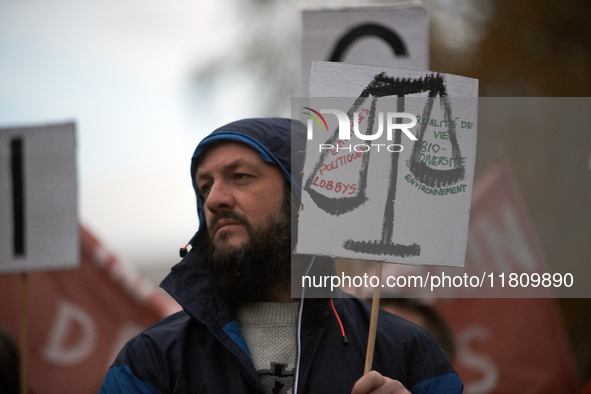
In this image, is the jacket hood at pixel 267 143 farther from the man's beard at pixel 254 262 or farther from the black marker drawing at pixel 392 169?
the black marker drawing at pixel 392 169

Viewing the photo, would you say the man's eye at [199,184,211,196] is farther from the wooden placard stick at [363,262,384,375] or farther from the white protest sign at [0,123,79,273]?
the white protest sign at [0,123,79,273]

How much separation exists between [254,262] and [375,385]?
59cm

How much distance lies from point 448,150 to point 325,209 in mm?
383

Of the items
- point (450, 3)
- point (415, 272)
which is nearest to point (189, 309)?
point (415, 272)

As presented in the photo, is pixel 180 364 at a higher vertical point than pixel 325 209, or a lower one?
lower

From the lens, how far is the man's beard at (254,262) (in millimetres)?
1999

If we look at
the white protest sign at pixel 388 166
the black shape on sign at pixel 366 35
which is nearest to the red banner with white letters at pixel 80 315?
the black shape on sign at pixel 366 35

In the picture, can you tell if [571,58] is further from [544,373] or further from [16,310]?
[16,310]

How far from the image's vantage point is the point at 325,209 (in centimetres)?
177

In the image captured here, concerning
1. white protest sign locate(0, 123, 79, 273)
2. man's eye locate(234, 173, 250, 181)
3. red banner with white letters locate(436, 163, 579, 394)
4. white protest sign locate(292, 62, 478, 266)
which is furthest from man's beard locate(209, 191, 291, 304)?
red banner with white letters locate(436, 163, 579, 394)

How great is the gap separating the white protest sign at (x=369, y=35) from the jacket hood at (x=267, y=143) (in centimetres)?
56

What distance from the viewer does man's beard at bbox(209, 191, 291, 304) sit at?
2.00 metres

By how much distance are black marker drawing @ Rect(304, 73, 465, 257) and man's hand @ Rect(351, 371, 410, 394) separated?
1.10ft
